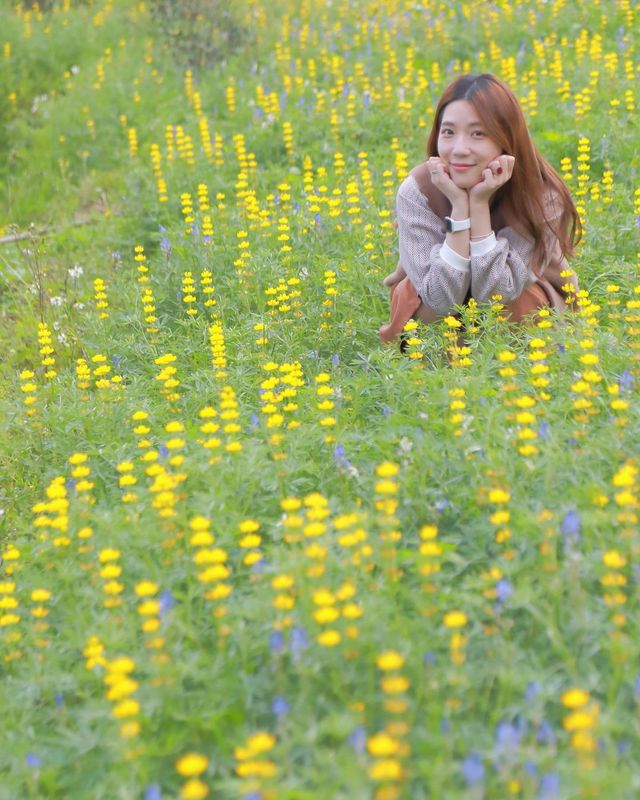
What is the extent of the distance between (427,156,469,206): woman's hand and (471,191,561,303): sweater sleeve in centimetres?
23

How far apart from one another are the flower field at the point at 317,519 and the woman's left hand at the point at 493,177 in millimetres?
482

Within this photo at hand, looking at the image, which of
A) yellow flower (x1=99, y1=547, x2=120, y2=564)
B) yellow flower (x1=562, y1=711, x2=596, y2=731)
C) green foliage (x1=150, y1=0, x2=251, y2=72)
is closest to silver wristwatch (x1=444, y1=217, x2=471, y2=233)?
yellow flower (x1=99, y1=547, x2=120, y2=564)

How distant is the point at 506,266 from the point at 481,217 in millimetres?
222

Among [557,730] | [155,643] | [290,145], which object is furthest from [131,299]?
[557,730]

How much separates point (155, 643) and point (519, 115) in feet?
8.91

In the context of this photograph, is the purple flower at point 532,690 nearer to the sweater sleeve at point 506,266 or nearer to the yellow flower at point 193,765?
the yellow flower at point 193,765

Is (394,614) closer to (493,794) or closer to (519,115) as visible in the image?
(493,794)

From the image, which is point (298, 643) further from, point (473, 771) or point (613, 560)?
point (613, 560)

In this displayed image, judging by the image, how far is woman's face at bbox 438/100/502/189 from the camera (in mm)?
3961

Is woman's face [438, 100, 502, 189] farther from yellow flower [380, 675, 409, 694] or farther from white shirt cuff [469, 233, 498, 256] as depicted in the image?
yellow flower [380, 675, 409, 694]

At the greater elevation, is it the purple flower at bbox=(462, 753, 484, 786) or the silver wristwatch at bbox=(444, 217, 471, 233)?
the silver wristwatch at bbox=(444, 217, 471, 233)

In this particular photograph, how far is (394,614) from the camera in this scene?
2.45 metres

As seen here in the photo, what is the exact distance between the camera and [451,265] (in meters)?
3.98

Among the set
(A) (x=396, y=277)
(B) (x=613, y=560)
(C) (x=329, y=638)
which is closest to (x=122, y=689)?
(C) (x=329, y=638)
